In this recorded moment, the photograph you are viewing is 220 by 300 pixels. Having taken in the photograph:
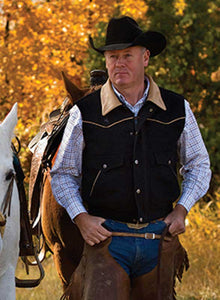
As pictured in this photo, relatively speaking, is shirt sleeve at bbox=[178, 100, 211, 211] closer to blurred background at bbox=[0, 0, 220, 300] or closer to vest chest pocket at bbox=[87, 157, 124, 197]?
vest chest pocket at bbox=[87, 157, 124, 197]

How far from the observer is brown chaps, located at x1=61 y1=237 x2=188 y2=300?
→ 3.90 metres

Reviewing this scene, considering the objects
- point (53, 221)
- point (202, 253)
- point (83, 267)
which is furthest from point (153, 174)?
point (202, 253)

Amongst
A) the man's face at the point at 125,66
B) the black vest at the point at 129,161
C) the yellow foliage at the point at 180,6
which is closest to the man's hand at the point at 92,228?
the black vest at the point at 129,161

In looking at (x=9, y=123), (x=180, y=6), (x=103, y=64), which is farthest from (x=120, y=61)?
(x=180, y=6)

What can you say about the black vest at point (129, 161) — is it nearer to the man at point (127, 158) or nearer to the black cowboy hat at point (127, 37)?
the man at point (127, 158)

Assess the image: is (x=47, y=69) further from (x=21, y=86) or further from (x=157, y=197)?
(x=157, y=197)

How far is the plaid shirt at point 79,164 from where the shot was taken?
407cm

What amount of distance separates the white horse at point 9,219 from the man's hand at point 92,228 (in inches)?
21.2

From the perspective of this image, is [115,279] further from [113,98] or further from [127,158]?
[113,98]

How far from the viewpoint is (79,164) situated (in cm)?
415

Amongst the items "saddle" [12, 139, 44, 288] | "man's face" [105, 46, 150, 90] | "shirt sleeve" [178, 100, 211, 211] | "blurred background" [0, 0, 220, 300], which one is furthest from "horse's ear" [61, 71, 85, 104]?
"blurred background" [0, 0, 220, 300]

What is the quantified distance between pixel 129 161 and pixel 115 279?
0.68 metres

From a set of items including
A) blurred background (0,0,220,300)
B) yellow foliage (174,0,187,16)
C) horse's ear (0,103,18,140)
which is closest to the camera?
horse's ear (0,103,18,140)

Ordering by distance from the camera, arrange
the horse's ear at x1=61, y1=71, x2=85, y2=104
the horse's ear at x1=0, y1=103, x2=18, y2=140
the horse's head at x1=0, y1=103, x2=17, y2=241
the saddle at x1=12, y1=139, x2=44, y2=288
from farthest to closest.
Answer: the horse's ear at x1=61, y1=71, x2=85, y2=104, the saddle at x1=12, y1=139, x2=44, y2=288, the horse's ear at x1=0, y1=103, x2=18, y2=140, the horse's head at x1=0, y1=103, x2=17, y2=241
